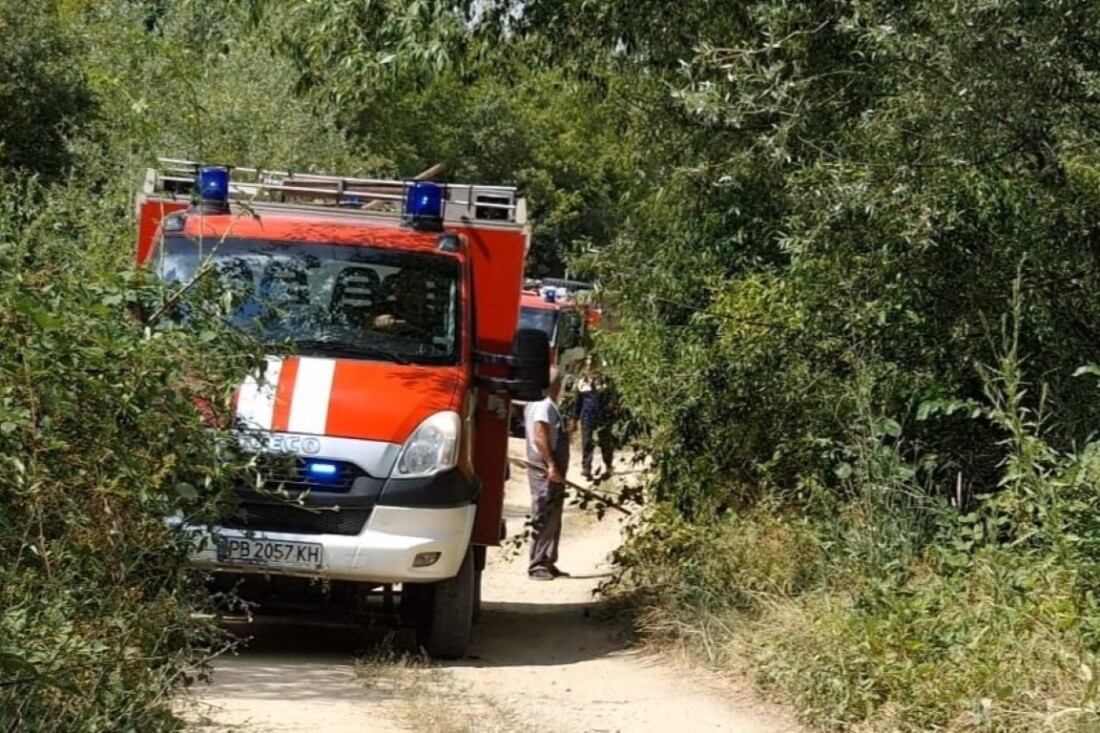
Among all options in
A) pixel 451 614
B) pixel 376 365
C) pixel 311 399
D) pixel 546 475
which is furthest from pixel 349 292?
pixel 546 475

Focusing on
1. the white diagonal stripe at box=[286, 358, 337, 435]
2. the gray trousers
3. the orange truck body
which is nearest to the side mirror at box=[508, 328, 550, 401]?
the orange truck body

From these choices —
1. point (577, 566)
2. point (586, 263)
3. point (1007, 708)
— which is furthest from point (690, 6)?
point (577, 566)

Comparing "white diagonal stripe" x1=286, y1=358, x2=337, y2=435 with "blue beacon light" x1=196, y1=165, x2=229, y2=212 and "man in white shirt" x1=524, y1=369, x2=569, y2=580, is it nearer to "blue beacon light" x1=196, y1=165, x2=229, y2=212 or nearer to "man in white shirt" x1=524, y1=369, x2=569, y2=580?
"blue beacon light" x1=196, y1=165, x2=229, y2=212

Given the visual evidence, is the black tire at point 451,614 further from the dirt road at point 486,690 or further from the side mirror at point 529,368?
the side mirror at point 529,368

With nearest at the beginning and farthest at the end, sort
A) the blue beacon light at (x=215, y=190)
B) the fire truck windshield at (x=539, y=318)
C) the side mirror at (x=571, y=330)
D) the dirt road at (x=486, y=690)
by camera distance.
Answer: the dirt road at (x=486, y=690) → the blue beacon light at (x=215, y=190) → the side mirror at (x=571, y=330) → the fire truck windshield at (x=539, y=318)

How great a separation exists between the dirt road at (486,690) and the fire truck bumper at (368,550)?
510 millimetres

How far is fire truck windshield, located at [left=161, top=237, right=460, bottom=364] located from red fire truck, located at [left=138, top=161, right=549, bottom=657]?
1cm

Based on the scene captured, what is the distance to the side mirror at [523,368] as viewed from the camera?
9.70 metres

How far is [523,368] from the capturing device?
9750mm

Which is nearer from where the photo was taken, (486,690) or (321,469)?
(486,690)

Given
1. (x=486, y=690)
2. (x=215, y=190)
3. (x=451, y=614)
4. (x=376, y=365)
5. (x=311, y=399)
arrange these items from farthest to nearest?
(x=215, y=190)
(x=451, y=614)
(x=376, y=365)
(x=311, y=399)
(x=486, y=690)

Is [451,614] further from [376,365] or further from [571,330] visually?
[571,330]

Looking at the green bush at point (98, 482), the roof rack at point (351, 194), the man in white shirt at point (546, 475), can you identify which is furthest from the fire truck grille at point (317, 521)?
the man in white shirt at point (546, 475)

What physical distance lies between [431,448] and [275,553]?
98 cm
